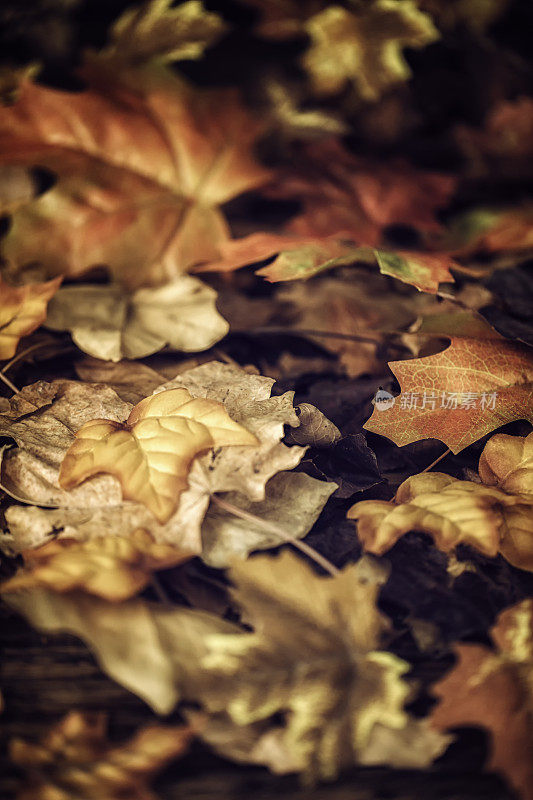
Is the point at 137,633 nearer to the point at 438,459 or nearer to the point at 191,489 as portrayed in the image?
the point at 191,489

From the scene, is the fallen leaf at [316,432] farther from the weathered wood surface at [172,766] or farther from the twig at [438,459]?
the weathered wood surface at [172,766]

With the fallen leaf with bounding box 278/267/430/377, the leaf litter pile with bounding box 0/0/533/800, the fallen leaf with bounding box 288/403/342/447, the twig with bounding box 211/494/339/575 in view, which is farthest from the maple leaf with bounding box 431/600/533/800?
the fallen leaf with bounding box 278/267/430/377

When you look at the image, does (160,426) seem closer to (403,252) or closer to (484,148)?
(403,252)

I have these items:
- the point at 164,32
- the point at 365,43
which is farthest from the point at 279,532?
the point at 365,43

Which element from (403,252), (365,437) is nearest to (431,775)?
(365,437)

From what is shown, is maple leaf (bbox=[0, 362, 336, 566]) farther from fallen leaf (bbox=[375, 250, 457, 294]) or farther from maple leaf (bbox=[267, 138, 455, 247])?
maple leaf (bbox=[267, 138, 455, 247])

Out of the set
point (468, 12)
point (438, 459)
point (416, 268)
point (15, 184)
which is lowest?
point (438, 459)

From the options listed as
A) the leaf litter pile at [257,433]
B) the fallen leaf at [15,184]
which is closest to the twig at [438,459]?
the leaf litter pile at [257,433]
